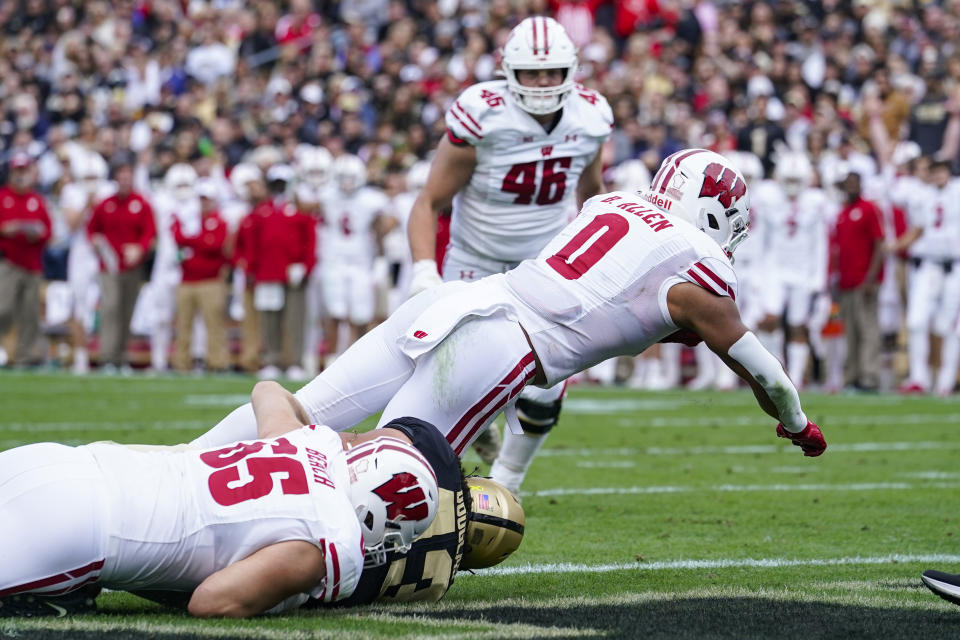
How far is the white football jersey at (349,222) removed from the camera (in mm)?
15070

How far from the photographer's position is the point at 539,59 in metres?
5.95

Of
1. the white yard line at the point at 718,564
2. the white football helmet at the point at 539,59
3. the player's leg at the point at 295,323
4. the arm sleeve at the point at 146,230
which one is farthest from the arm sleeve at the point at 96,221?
the white yard line at the point at 718,564

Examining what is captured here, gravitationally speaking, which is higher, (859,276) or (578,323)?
(578,323)

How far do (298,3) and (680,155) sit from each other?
16.2m

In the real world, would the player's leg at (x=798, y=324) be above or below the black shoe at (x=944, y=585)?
below

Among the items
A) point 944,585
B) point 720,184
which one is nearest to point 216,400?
point 720,184

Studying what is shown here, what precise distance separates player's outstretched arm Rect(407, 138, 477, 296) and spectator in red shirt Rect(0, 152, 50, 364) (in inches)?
350

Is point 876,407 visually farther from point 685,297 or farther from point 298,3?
Result: point 298,3

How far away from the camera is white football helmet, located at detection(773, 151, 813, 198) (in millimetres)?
13750

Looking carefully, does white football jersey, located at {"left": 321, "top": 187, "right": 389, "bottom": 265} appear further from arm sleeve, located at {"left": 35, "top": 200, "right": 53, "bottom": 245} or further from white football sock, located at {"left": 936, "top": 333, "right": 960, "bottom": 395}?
white football sock, located at {"left": 936, "top": 333, "right": 960, "bottom": 395}

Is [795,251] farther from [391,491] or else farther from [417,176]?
[391,491]

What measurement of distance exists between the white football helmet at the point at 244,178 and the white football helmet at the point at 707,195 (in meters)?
10.5

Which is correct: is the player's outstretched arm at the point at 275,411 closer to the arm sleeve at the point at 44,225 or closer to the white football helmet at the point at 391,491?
the white football helmet at the point at 391,491

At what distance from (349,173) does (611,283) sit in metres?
10.7
